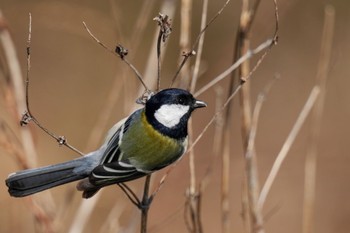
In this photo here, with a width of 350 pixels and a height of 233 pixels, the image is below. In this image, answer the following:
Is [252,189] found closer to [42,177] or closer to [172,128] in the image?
[172,128]

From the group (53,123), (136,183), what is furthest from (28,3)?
(136,183)

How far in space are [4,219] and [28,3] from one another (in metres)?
2.22

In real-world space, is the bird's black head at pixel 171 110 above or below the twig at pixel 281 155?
above

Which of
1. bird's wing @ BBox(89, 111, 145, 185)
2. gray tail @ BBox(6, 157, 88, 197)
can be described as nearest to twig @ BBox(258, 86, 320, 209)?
bird's wing @ BBox(89, 111, 145, 185)

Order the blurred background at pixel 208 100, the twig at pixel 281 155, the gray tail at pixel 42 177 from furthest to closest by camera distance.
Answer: the blurred background at pixel 208 100 → the twig at pixel 281 155 → the gray tail at pixel 42 177

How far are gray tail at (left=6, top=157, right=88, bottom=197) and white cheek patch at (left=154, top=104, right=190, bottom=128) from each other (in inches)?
10.2

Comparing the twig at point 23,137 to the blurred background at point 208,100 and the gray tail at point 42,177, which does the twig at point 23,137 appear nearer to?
the gray tail at point 42,177

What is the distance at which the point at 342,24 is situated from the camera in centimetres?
563

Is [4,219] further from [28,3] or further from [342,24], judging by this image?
[342,24]

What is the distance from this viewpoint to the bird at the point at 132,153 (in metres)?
2.04

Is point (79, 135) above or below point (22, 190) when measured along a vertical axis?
above

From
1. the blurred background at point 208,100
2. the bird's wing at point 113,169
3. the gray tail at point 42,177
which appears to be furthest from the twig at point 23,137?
the blurred background at point 208,100

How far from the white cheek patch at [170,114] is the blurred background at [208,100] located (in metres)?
2.25

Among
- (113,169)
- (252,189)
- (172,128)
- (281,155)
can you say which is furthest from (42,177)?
(281,155)
